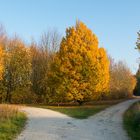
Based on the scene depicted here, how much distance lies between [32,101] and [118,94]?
25.8 m

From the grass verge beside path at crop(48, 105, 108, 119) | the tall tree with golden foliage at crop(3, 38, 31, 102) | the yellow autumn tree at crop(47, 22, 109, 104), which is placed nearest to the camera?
the grass verge beside path at crop(48, 105, 108, 119)

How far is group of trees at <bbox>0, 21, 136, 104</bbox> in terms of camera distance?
4056 cm

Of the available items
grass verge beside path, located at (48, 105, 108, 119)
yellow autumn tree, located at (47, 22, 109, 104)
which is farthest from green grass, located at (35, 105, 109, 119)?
yellow autumn tree, located at (47, 22, 109, 104)

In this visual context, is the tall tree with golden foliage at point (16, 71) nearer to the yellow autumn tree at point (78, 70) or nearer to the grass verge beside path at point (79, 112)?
the yellow autumn tree at point (78, 70)

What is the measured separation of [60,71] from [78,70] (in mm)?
2337

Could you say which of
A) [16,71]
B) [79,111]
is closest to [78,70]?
[79,111]

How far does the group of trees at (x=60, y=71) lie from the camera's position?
4056 cm

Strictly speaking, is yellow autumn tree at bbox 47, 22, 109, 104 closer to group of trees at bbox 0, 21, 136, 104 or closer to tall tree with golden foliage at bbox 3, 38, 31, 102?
group of trees at bbox 0, 21, 136, 104

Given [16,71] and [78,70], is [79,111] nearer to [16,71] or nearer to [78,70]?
[78,70]

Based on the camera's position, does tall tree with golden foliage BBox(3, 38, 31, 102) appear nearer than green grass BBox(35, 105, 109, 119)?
No

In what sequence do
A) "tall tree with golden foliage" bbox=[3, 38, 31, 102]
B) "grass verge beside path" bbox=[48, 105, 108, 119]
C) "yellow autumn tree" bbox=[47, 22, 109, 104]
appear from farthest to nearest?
1. "tall tree with golden foliage" bbox=[3, 38, 31, 102]
2. "yellow autumn tree" bbox=[47, 22, 109, 104]
3. "grass verge beside path" bbox=[48, 105, 108, 119]

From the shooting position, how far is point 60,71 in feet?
133

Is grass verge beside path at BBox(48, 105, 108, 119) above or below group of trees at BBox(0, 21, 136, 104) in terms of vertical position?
below

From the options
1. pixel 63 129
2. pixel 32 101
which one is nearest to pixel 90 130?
pixel 63 129
